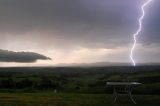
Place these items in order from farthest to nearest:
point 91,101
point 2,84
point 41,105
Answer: point 2,84 → point 91,101 → point 41,105

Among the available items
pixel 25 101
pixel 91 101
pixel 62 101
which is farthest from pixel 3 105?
pixel 91 101

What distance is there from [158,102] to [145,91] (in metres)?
9.20

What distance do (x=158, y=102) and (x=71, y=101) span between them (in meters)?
4.97

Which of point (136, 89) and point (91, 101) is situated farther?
point (136, 89)

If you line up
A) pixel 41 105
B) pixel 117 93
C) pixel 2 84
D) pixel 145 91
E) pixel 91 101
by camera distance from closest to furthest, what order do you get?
1. pixel 41 105
2. pixel 91 101
3. pixel 117 93
4. pixel 145 91
5. pixel 2 84

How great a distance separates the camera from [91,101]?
19078 mm

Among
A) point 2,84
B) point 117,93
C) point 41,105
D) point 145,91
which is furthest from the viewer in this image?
point 2,84

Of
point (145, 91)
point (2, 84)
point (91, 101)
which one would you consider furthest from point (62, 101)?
point (2, 84)

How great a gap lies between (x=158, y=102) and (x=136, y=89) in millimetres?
10588

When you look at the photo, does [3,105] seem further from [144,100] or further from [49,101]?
[144,100]

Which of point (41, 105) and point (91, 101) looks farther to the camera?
point (91, 101)

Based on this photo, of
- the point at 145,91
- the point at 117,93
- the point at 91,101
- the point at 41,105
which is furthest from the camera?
the point at 145,91

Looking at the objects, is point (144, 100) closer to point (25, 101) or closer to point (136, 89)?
point (25, 101)

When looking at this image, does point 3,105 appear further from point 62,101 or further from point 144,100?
point 144,100
